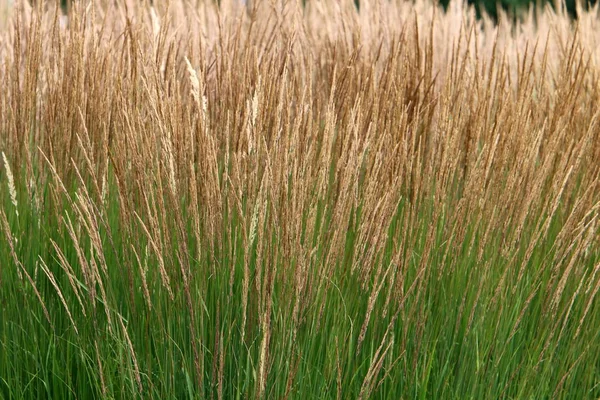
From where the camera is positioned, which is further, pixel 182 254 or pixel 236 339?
pixel 236 339

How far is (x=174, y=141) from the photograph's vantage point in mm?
1771

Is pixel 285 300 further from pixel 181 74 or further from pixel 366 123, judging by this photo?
pixel 181 74

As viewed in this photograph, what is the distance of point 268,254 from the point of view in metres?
1.68

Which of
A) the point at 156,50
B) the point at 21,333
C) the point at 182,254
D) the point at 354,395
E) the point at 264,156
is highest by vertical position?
the point at 156,50

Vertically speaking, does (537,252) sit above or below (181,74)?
below

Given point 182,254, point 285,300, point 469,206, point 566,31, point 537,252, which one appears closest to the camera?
point 182,254

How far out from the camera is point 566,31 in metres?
3.78

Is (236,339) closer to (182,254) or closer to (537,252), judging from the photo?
(182,254)

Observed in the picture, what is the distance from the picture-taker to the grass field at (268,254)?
1.74m

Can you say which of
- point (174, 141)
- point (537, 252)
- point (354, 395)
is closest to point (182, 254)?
point (174, 141)

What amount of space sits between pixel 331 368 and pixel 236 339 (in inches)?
9.8

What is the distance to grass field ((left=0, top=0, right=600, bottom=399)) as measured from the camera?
1735 mm

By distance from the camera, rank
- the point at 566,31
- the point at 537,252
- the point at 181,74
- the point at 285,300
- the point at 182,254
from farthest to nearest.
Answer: the point at 566,31 < the point at 181,74 < the point at 537,252 < the point at 285,300 < the point at 182,254

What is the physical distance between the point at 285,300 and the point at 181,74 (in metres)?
1.55
